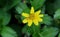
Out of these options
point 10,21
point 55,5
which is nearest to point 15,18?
point 10,21

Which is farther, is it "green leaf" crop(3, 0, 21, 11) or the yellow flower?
"green leaf" crop(3, 0, 21, 11)

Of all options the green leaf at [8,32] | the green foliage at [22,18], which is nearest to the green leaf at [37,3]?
the green foliage at [22,18]

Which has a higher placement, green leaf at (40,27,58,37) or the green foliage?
the green foliage

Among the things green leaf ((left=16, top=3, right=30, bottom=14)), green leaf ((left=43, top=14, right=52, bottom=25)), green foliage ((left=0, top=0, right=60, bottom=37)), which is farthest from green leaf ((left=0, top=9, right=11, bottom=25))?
green leaf ((left=43, top=14, right=52, bottom=25))

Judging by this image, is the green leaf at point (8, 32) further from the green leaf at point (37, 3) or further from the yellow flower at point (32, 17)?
the green leaf at point (37, 3)

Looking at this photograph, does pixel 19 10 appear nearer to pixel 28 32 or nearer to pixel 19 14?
pixel 19 14

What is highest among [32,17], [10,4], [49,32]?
[10,4]

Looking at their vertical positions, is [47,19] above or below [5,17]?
below

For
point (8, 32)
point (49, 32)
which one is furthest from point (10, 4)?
point (49, 32)

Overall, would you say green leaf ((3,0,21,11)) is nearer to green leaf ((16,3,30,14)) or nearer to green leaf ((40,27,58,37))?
green leaf ((16,3,30,14))

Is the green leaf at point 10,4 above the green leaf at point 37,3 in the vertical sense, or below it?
above

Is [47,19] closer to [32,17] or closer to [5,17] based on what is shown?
[32,17]

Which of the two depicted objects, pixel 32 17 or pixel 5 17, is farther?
pixel 5 17
